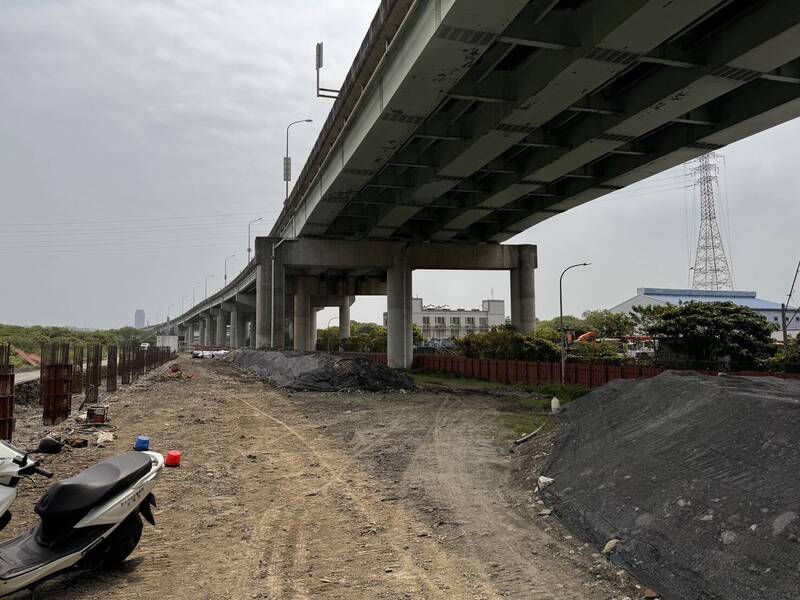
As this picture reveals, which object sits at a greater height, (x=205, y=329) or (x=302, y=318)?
(x=302, y=318)

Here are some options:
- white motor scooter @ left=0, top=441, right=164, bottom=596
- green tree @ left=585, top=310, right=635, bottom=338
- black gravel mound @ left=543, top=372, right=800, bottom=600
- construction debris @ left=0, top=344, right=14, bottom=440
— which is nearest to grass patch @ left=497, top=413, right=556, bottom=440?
black gravel mound @ left=543, top=372, right=800, bottom=600

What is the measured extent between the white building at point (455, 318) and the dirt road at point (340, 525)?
12627cm

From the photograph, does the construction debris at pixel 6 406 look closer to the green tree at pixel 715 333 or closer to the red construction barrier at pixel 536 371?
the red construction barrier at pixel 536 371

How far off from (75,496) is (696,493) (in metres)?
A: 5.38

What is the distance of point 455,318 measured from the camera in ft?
475

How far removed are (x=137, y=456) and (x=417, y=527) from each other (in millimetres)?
3090

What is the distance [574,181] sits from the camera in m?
29.4

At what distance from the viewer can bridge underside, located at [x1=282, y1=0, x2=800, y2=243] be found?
45.0 feet

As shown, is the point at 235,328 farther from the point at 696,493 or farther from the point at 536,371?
the point at 696,493

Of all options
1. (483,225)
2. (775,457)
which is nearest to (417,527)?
(775,457)

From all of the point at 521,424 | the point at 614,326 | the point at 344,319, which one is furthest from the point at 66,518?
the point at 344,319

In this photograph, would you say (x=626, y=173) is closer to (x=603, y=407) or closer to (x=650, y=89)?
(x=650, y=89)

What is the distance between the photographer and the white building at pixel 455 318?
140000mm

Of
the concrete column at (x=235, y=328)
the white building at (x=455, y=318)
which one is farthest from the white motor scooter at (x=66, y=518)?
the white building at (x=455, y=318)
